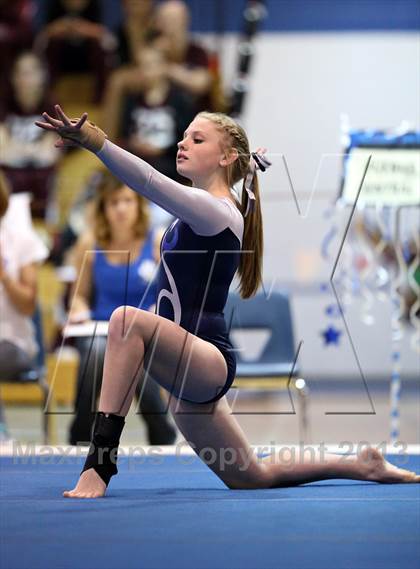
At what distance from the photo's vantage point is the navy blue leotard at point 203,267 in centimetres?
269

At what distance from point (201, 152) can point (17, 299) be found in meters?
1.88

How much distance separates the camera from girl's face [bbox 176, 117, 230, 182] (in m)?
2.81

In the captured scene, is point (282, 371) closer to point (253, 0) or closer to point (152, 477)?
point (152, 477)

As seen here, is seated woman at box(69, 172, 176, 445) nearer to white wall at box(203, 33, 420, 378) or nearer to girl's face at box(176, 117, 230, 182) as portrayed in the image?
girl's face at box(176, 117, 230, 182)

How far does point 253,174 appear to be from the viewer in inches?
114

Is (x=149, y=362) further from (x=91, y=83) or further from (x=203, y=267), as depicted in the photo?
(x=91, y=83)

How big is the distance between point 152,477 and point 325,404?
288 cm

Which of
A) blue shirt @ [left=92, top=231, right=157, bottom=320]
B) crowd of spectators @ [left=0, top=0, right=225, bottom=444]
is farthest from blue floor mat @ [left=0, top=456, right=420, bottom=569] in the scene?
crowd of spectators @ [left=0, top=0, right=225, bottom=444]

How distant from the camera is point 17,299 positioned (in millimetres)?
4508

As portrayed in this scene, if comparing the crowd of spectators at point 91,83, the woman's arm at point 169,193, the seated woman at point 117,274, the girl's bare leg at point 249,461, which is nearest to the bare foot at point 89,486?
the girl's bare leg at point 249,461

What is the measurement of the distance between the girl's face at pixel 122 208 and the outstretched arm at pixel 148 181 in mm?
1631

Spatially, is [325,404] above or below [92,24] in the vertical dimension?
below

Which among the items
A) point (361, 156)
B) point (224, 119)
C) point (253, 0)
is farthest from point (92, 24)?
point (224, 119)

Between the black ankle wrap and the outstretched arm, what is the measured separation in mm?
483
